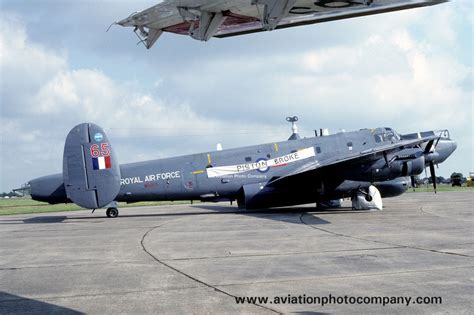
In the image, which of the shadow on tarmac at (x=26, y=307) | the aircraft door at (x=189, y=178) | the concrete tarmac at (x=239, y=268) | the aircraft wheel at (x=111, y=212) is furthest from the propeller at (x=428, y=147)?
the shadow on tarmac at (x=26, y=307)

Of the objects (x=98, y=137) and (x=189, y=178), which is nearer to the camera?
(x=98, y=137)

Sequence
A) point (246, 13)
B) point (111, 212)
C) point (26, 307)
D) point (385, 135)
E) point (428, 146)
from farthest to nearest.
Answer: point (385, 135)
point (111, 212)
point (428, 146)
point (26, 307)
point (246, 13)

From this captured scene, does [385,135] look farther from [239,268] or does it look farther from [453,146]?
[239,268]

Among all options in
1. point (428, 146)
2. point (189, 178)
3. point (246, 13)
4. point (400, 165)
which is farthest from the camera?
point (428, 146)

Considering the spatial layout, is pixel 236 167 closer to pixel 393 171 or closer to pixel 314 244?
pixel 393 171

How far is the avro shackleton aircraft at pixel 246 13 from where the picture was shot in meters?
6.11

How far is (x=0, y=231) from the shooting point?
18984mm

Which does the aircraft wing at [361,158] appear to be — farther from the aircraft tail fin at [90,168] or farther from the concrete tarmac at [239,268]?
the aircraft tail fin at [90,168]

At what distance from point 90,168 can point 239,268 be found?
527 inches

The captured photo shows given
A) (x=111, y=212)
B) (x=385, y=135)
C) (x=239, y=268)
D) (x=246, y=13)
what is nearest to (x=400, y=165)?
(x=385, y=135)

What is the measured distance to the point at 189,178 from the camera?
23.8m

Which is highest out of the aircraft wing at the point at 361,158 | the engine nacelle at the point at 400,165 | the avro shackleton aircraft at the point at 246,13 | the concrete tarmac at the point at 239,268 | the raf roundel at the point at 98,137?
the raf roundel at the point at 98,137

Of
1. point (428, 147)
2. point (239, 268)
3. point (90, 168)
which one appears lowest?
point (239, 268)

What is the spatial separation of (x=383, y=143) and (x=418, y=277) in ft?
60.9
